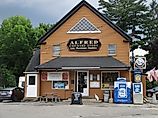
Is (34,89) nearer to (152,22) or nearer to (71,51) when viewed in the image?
(71,51)

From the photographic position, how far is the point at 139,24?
66.0 m

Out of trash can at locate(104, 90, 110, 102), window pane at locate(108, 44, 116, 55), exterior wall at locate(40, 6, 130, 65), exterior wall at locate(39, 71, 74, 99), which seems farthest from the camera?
window pane at locate(108, 44, 116, 55)

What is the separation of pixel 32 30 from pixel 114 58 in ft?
137

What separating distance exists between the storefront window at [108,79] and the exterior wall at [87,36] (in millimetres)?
1614

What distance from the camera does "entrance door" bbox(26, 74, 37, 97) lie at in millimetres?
35750

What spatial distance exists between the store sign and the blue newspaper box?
5.56 m

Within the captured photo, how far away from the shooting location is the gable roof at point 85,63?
33.5 metres

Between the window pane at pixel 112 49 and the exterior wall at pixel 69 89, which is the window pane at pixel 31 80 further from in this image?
the window pane at pixel 112 49

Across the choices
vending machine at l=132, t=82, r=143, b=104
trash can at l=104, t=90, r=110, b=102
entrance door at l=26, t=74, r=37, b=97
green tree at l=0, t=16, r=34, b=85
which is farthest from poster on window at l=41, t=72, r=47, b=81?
green tree at l=0, t=16, r=34, b=85

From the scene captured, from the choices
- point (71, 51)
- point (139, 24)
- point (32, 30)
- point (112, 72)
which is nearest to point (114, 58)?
point (112, 72)

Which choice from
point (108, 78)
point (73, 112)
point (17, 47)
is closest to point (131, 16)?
point (17, 47)

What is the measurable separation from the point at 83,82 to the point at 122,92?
15.9 feet

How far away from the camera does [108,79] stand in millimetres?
34781

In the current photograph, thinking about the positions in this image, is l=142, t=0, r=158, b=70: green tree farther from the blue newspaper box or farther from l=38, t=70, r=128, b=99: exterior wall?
the blue newspaper box
